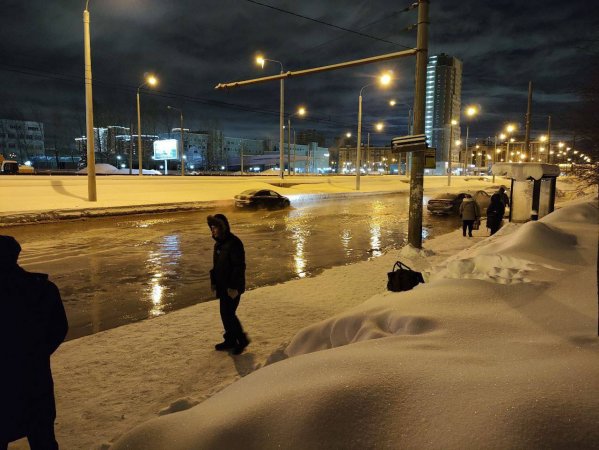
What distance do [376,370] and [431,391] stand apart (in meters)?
0.38

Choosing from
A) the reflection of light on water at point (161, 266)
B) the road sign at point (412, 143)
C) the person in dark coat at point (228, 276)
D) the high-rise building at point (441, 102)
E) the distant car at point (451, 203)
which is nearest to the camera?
the person in dark coat at point (228, 276)

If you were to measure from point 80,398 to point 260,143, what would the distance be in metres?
168

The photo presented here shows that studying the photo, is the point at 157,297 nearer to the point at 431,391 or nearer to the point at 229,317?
the point at 229,317

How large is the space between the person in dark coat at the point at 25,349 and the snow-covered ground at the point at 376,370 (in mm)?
630

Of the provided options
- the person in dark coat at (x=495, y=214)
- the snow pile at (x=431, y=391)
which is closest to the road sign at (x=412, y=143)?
the person in dark coat at (x=495, y=214)

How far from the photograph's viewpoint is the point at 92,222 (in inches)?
765

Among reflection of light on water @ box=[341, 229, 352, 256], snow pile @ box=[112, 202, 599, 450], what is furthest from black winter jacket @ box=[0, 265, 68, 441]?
reflection of light on water @ box=[341, 229, 352, 256]

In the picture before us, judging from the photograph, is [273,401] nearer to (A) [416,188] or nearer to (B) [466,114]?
(A) [416,188]

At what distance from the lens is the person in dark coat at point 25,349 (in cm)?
279

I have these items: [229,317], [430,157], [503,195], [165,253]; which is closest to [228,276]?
[229,317]

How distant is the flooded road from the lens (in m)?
8.10

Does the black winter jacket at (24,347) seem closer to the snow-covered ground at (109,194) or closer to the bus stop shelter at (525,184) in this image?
the bus stop shelter at (525,184)

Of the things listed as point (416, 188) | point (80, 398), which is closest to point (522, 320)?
point (80, 398)

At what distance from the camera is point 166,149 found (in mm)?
66625
